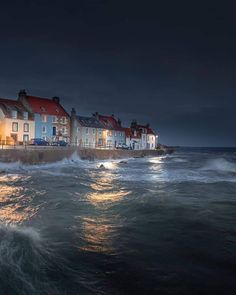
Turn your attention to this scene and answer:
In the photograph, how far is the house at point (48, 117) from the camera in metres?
65.0

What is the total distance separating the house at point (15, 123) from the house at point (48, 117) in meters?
1.47

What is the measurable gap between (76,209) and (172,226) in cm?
563

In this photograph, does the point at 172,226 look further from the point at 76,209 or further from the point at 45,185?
the point at 45,185

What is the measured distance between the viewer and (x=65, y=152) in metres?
52.3

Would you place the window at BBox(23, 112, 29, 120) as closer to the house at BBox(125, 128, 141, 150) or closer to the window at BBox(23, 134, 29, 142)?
the window at BBox(23, 134, 29, 142)

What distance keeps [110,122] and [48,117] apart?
3123 cm

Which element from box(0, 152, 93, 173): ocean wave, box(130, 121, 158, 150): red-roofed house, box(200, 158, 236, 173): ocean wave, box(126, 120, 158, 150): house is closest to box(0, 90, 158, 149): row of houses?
box(126, 120, 158, 150): house

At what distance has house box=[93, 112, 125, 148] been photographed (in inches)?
3546

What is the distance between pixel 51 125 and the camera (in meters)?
67.6

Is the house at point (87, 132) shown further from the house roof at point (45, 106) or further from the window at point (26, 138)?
the window at point (26, 138)

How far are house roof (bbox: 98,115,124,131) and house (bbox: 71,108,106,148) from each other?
3044 millimetres

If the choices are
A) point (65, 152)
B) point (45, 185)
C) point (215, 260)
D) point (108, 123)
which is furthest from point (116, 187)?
point (108, 123)

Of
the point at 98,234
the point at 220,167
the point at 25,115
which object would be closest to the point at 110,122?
the point at 25,115

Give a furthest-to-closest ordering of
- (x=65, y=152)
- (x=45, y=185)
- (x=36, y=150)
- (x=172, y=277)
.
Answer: (x=65, y=152) → (x=36, y=150) → (x=45, y=185) → (x=172, y=277)
